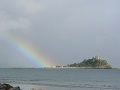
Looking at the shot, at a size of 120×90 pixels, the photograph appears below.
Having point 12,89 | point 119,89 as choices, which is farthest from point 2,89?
point 119,89

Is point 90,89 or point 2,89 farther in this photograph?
point 90,89

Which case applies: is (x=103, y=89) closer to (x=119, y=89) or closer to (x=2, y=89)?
(x=119, y=89)

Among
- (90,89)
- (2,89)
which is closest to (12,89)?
(2,89)

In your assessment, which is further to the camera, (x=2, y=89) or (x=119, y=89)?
(x=119, y=89)

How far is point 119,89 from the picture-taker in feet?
215

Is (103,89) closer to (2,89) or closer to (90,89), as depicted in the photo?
(90,89)

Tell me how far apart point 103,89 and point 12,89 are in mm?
26035

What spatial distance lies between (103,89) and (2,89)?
26.8 metres

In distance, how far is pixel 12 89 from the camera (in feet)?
145

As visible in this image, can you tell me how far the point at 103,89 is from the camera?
6525 centimetres

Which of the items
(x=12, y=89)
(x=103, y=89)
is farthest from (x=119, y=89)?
(x=12, y=89)

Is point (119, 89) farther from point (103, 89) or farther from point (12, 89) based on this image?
point (12, 89)

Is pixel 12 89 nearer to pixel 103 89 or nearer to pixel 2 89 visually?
pixel 2 89

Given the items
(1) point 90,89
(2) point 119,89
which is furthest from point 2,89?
(2) point 119,89
